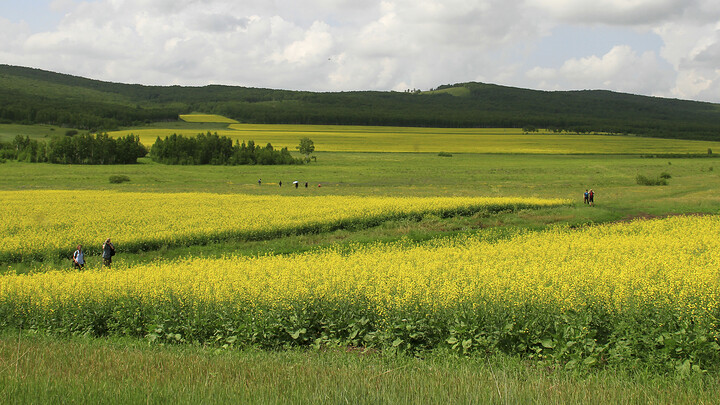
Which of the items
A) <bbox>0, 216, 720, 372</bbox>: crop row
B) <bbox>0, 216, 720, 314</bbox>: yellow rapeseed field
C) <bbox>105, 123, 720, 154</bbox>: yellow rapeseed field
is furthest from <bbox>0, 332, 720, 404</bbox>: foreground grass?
<bbox>105, 123, 720, 154</bbox>: yellow rapeseed field

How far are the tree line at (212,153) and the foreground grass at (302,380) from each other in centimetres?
7344

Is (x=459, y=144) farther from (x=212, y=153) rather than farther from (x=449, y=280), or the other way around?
(x=449, y=280)

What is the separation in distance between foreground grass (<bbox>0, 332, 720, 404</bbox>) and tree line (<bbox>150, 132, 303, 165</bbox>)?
73440mm

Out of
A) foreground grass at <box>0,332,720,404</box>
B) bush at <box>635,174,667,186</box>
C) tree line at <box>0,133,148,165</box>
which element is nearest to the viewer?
foreground grass at <box>0,332,720,404</box>

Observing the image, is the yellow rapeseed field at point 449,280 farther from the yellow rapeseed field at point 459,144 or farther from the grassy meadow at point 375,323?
the yellow rapeseed field at point 459,144

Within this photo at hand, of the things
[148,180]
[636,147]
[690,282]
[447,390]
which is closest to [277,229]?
[690,282]

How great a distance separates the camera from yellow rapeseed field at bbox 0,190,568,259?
73.1 ft

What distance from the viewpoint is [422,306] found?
370 inches

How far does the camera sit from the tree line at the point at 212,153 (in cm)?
8069

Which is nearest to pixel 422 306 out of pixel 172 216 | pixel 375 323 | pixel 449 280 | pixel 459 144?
pixel 375 323

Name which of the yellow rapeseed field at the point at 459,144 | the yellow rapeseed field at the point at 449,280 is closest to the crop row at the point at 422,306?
the yellow rapeseed field at the point at 449,280

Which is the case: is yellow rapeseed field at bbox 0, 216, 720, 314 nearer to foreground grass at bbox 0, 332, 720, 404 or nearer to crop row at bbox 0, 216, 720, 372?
crop row at bbox 0, 216, 720, 372

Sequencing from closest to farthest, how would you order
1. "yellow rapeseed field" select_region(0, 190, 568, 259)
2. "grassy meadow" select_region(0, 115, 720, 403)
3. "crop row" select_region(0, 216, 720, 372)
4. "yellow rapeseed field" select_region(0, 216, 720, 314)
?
"grassy meadow" select_region(0, 115, 720, 403), "crop row" select_region(0, 216, 720, 372), "yellow rapeseed field" select_region(0, 216, 720, 314), "yellow rapeseed field" select_region(0, 190, 568, 259)

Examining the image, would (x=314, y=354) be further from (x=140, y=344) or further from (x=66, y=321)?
(x=66, y=321)
